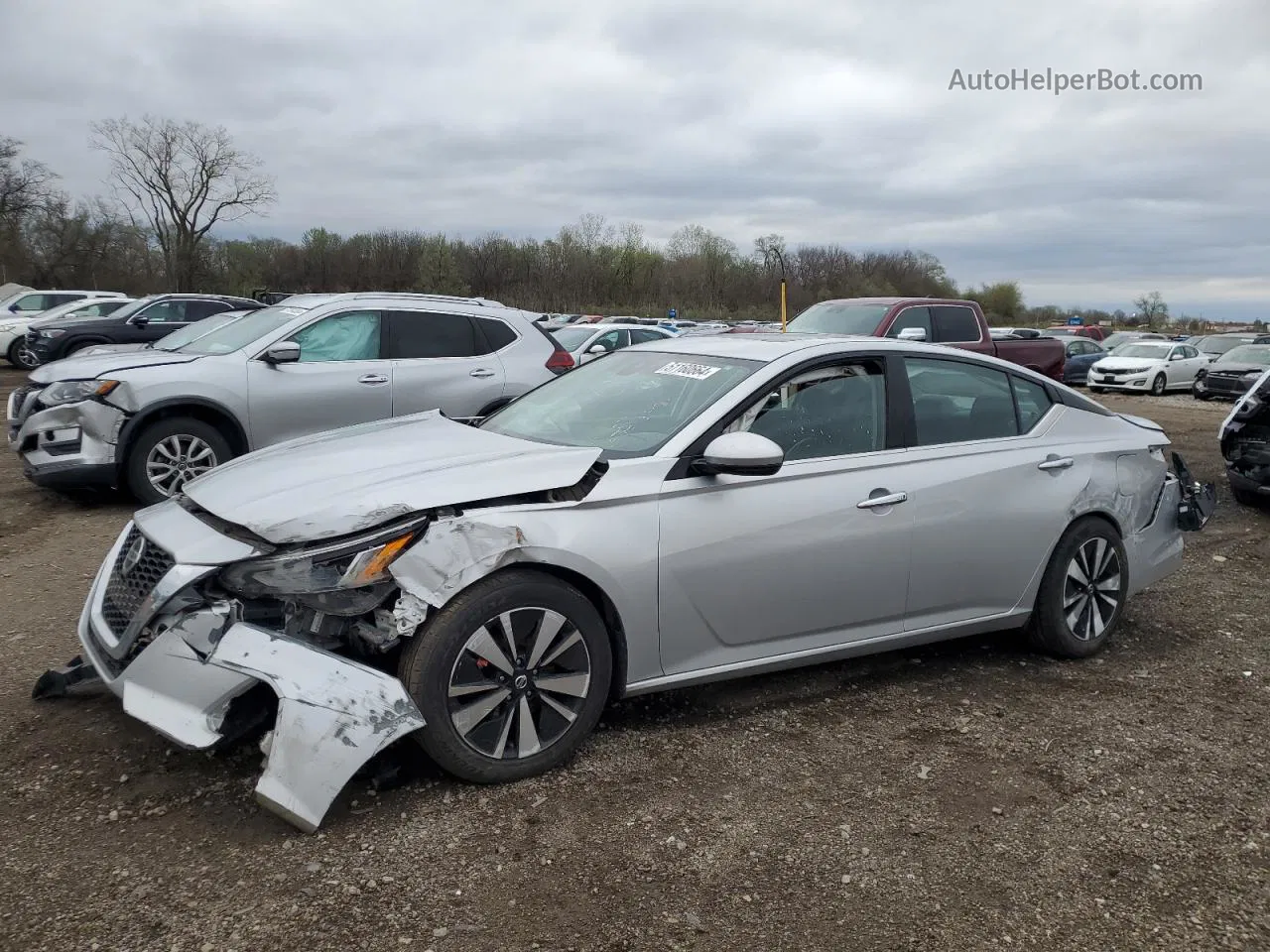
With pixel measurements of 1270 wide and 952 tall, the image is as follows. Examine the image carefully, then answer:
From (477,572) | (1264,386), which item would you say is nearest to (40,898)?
(477,572)

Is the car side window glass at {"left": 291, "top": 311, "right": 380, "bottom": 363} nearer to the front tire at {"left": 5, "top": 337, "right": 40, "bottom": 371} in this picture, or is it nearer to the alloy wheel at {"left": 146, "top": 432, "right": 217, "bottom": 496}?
the alloy wheel at {"left": 146, "top": 432, "right": 217, "bottom": 496}

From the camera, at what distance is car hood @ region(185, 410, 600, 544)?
328 centimetres

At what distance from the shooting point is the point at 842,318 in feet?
41.0

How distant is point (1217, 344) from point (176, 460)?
3152 centimetres

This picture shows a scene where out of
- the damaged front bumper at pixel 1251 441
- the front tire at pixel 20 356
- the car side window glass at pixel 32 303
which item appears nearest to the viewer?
the damaged front bumper at pixel 1251 441

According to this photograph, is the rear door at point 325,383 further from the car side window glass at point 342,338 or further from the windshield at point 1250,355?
the windshield at point 1250,355

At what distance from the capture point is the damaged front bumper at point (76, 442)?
7598 mm

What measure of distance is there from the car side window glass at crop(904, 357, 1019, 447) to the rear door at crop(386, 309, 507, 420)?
4.65 m

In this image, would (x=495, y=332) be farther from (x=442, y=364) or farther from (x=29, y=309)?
(x=29, y=309)

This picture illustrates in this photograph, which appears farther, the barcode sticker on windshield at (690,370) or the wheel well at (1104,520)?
the wheel well at (1104,520)

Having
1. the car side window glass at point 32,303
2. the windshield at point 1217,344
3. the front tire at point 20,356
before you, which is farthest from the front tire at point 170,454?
the windshield at point 1217,344

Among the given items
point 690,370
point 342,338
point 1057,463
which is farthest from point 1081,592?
point 342,338

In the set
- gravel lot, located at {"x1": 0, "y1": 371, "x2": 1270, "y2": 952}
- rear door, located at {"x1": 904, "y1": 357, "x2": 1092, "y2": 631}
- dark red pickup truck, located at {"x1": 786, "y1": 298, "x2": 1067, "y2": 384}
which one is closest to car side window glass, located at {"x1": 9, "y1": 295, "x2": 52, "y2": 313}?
dark red pickup truck, located at {"x1": 786, "y1": 298, "x2": 1067, "y2": 384}

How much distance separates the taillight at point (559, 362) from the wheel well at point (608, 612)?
5.60 metres
